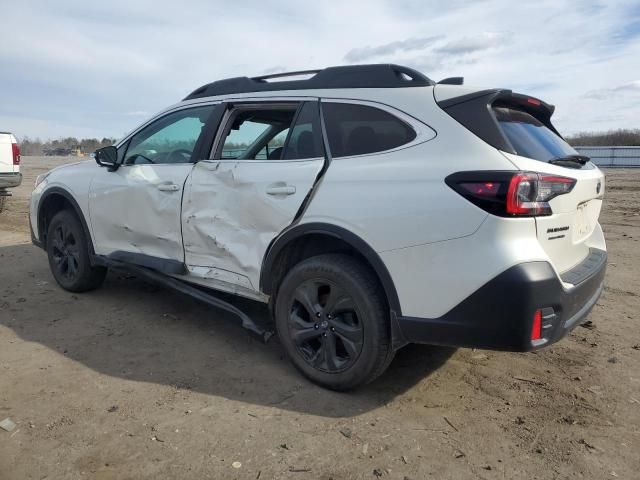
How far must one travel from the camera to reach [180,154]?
409 cm

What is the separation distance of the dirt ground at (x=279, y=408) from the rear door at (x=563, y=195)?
905 millimetres

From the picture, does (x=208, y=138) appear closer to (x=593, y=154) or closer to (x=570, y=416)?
(x=570, y=416)

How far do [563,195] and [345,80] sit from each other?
1472mm

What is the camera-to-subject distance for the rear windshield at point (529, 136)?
272 centimetres

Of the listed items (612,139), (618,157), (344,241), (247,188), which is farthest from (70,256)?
(612,139)

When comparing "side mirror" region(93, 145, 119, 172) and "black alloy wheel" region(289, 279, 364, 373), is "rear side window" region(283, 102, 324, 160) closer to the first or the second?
"black alloy wheel" region(289, 279, 364, 373)

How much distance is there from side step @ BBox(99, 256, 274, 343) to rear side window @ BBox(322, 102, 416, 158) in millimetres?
1313

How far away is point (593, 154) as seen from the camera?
36031 millimetres

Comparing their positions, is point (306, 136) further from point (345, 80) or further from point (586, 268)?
point (586, 268)

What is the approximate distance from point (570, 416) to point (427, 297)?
3.75 ft

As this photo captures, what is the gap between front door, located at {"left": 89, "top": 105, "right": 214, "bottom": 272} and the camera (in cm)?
398

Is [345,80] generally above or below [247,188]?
above

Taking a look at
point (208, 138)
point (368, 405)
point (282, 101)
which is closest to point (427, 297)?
point (368, 405)

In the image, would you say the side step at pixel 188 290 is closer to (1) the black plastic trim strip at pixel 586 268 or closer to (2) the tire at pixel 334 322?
(2) the tire at pixel 334 322
